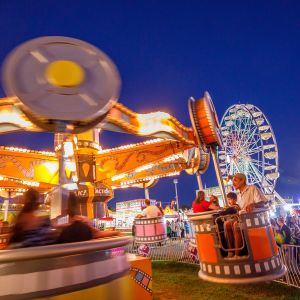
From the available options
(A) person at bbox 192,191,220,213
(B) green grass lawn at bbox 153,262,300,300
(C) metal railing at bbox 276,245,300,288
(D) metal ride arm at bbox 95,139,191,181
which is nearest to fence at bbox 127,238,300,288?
(C) metal railing at bbox 276,245,300,288

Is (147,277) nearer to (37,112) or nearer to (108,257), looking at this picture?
(108,257)

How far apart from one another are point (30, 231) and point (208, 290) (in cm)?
413

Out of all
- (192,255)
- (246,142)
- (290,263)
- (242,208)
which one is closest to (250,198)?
(242,208)

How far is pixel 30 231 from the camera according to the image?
1.80 metres

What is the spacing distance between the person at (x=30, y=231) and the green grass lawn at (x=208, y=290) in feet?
11.1

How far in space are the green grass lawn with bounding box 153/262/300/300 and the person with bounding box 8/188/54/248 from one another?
3.40m

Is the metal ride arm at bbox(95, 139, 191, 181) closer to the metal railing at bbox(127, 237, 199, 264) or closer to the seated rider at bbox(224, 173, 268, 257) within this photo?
the metal railing at bbox(127, 237, 199, 264)

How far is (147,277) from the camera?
3668mm

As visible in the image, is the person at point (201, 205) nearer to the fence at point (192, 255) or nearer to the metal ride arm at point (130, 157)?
the fence at point (192, 255)

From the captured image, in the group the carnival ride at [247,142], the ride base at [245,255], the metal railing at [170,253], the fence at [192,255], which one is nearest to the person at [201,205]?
the ride base at [245,255]

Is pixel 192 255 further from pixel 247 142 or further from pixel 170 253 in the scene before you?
pixel 247 142

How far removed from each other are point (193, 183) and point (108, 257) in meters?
94.3

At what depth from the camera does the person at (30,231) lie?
68.3 inches

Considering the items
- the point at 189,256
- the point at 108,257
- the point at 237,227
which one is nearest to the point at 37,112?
the point at 108,257
